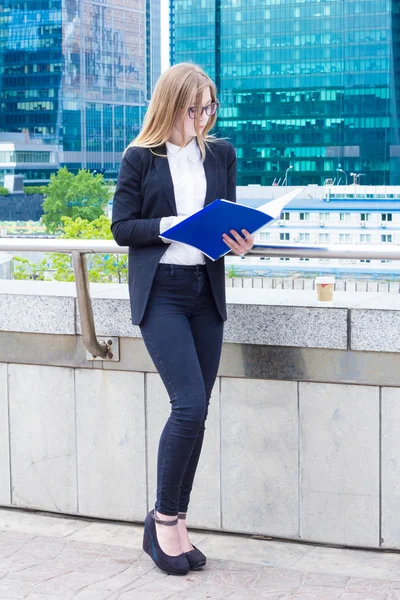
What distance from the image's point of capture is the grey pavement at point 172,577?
7.72 ft

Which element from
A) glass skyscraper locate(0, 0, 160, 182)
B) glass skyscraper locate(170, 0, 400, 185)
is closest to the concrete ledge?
glass skyscraper locate(170, 0, 400, 185)

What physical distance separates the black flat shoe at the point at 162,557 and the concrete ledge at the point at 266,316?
1.99 ft

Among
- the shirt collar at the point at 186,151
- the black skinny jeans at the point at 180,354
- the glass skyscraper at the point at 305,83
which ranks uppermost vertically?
the glass skyscraper at the point at 305,83

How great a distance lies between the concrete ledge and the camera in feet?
8.62

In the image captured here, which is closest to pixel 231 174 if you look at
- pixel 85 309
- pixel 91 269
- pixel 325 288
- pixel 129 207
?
pixel 129 207

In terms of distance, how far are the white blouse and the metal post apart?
47cm

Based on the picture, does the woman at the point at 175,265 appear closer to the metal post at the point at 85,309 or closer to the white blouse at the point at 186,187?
the white blouse at the point at 186,187

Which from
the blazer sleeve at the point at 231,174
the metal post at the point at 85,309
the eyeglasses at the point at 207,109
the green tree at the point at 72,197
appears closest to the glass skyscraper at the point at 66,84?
the green tree at the point at 72,197

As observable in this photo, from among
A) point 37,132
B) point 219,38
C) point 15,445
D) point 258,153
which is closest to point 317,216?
point 258,153

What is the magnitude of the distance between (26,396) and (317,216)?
309ft

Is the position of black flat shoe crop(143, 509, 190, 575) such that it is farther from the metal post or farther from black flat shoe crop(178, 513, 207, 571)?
the metal post

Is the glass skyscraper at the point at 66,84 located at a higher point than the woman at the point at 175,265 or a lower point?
higher

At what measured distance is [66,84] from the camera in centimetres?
12381

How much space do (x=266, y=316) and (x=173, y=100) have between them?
729mm
